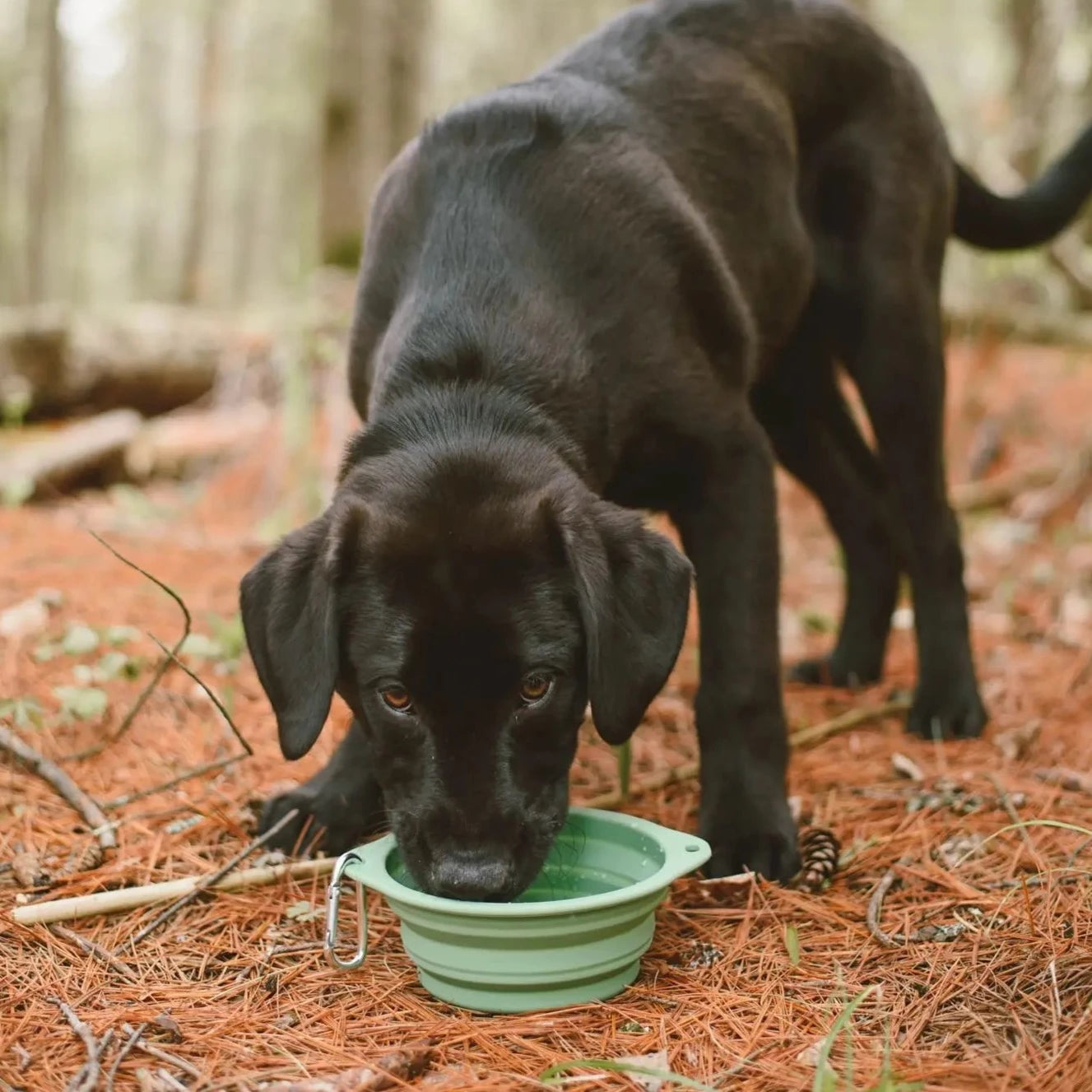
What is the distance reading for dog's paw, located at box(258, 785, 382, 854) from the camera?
300cm

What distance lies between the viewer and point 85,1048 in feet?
7.01

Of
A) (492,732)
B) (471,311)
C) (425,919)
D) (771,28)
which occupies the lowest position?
(425,919)

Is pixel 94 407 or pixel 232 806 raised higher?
pixel 232 806

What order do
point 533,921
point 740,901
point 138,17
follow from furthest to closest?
point 138,17, point 740,901, point 533,921

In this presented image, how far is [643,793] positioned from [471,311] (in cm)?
135

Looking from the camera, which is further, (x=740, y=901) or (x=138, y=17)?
(x=138, y=17)

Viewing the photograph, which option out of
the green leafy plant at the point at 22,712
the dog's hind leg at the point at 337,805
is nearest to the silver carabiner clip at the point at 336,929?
the dog's hind leg at the point at 337,805

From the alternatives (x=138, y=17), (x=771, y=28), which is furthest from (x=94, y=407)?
(x=138, y=17)

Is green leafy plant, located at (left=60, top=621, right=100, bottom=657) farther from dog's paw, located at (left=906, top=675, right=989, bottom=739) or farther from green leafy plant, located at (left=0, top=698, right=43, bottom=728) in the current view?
dog's paw, located at (left=906, top=675, right=989, bottom=739)

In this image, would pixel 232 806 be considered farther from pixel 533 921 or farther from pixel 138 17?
pixel 138 17

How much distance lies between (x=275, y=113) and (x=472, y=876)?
79.2 feet

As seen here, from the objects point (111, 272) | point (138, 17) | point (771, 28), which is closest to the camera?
point (771, 28)

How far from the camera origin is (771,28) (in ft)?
13.1

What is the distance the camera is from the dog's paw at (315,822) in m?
3.00
